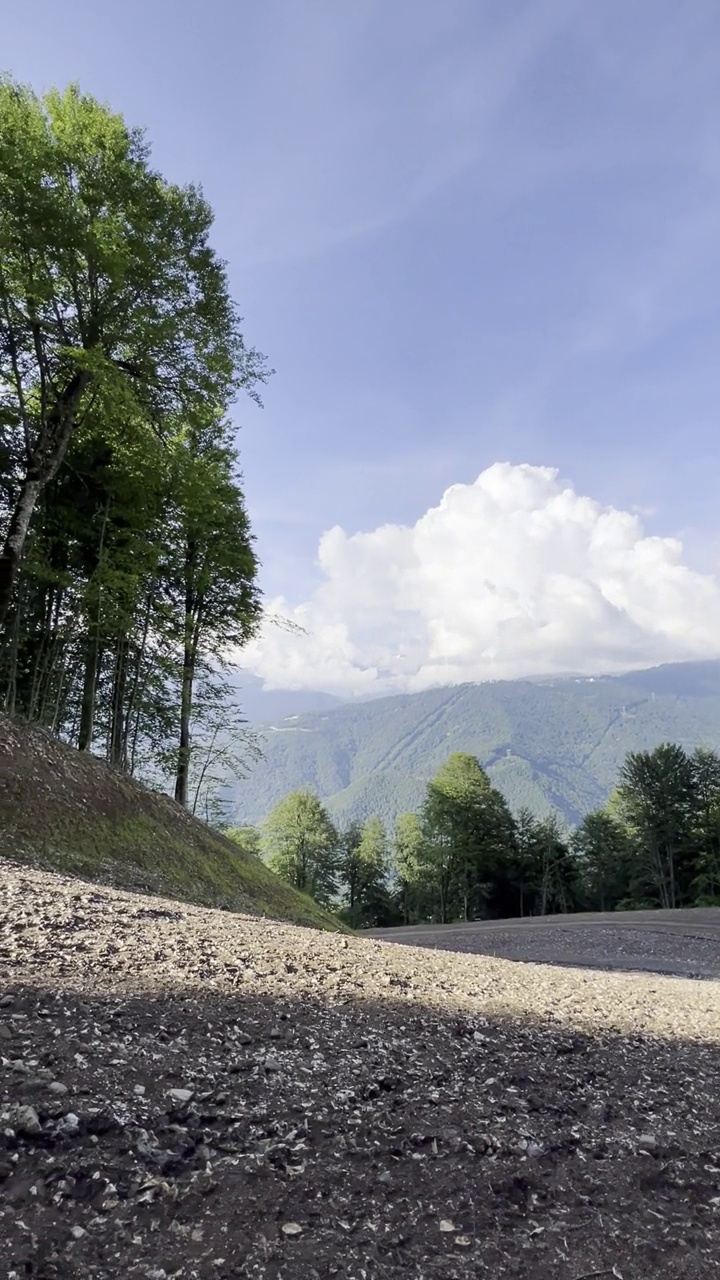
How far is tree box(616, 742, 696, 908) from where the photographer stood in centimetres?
4975

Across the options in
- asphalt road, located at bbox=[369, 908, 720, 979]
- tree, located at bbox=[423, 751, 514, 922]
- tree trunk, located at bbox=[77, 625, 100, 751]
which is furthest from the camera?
tree, located at bbox=[423, 751, 514, 922]

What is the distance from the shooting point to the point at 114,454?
18859 mm

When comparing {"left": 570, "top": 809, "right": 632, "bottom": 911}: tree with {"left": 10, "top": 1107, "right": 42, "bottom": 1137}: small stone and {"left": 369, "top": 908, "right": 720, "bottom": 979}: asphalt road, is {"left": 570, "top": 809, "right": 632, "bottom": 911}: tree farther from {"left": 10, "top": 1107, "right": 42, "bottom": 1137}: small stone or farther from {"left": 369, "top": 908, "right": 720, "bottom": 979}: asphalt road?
{"left": 10, "top": 1107, "right": 42, "bottom": 1137}: small stone

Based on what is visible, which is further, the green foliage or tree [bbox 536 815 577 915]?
the green foliage

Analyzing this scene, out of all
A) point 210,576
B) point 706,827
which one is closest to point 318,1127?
point 210,576

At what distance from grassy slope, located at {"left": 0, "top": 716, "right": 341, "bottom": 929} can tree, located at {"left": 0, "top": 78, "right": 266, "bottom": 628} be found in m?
3.75

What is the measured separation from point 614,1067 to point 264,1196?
3428mm

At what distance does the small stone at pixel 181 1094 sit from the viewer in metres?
3.65

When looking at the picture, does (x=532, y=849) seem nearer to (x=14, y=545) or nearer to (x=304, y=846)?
(x=304, y=846)

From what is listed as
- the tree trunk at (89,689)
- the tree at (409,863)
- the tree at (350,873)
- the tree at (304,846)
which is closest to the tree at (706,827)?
the tree at (409,863)

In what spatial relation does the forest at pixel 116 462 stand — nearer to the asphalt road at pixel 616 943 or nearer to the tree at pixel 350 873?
the asphalt road at pixel 616 943

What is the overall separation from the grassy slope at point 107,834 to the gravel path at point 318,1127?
19.9 ft

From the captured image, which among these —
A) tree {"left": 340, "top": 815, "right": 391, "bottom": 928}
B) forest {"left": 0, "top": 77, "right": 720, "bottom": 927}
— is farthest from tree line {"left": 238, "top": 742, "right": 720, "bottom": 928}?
forest {"left": 0, "top": 77, "right": 720, "bottom": 927}

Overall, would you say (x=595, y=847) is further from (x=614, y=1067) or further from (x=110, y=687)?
(x=614, y=1067)
